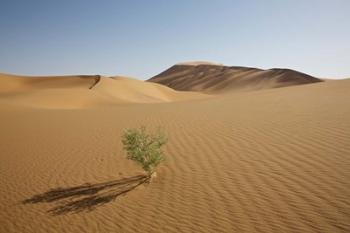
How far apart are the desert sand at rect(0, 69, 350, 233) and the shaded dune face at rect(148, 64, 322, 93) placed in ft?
163

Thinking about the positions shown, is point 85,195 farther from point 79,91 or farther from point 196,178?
point 79,91

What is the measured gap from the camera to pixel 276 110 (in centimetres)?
1427

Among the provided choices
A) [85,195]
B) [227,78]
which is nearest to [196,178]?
[85,195]

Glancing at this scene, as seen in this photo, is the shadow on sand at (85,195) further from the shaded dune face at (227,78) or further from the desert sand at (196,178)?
the shaded dune face at (227,78)

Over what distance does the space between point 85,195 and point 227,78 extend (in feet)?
227

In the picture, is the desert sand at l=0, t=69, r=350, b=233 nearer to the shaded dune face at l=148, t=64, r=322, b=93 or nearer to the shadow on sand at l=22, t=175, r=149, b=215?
the shadow on sand at l=22, t=175, r=149, b=215

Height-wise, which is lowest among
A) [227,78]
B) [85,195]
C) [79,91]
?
[85,195]

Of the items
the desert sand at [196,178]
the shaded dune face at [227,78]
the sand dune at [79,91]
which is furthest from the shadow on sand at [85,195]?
the shaded dune face at [227,78]

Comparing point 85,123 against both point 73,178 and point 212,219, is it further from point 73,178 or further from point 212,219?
point 212,219

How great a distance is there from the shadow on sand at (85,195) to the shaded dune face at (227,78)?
182 ft

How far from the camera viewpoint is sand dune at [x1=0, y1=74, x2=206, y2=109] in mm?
28156

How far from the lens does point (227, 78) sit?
7394 cm

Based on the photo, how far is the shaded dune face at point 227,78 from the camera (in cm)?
6177

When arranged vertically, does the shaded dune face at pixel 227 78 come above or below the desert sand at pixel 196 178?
above
